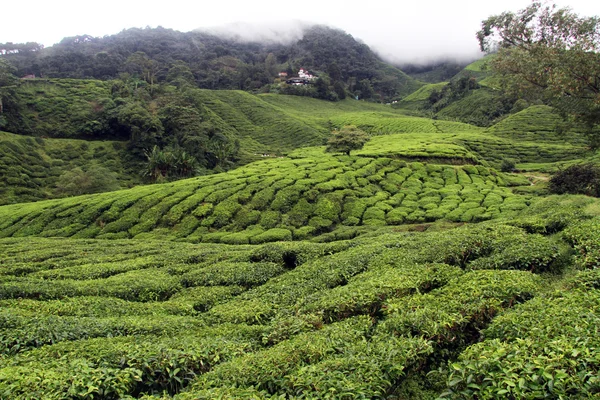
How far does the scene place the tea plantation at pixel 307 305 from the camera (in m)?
5.31

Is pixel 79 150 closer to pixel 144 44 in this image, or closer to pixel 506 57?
pixel 506 57

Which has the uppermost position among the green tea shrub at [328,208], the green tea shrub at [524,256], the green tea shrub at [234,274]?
the green tea shrub at [524,256]

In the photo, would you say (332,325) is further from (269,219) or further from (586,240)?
(269,219)

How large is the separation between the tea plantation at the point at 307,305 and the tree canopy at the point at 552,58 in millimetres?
6906

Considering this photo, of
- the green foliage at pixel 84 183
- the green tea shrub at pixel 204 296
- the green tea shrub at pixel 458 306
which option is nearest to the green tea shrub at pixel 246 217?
the green tea shrub at pixel 204 296

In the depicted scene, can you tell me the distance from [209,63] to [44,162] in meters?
96.8

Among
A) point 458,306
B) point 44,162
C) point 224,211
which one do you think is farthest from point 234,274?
point 44,162

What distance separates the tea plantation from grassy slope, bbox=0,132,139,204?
2055 centimetres

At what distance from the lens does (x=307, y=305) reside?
926 cm

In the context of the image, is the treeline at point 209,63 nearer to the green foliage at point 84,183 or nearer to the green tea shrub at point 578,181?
the green foliage at point 84,183

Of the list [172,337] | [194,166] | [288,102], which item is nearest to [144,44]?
[288,102]

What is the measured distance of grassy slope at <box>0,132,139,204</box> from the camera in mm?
44156

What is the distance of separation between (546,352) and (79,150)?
63442 millimetres

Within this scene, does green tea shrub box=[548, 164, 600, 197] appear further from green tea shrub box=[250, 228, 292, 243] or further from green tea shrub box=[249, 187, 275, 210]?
green tea shrub box=[249, 187, 275, 210]
